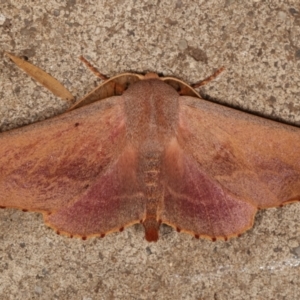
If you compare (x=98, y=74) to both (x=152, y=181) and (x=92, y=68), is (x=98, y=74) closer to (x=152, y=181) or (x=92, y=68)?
(x=92, y=68)

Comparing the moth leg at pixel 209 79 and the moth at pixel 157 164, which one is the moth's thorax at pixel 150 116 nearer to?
the moth at pixel 157 164

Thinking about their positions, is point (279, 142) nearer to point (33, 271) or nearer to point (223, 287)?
point (223, 287)

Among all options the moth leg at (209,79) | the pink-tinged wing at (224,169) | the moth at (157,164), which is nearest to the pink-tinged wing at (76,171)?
the moth at (157,164)

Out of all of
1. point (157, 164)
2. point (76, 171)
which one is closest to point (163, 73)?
point (157, 164)

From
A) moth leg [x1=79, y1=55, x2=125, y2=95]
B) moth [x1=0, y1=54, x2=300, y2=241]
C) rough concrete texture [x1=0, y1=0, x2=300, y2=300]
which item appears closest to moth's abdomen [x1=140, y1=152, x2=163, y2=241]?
moth [x1=0, y1=54, x2=300, y2=241]

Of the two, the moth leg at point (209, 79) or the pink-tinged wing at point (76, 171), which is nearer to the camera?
the pink-tinged wing at point (76, 171)

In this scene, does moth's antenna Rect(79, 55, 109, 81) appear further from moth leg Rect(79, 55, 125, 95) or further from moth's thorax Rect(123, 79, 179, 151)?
moth's thorax Rect(123, 79, 179, 151)

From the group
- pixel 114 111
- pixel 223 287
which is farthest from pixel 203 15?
pixel 223 287
